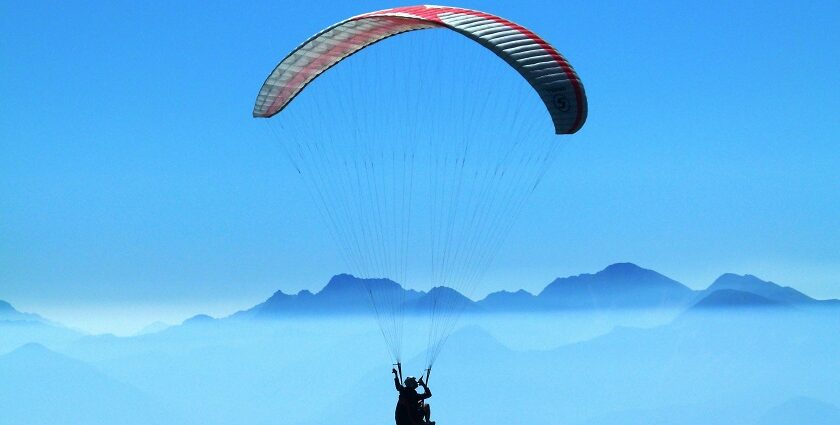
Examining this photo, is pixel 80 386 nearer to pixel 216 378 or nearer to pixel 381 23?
pixel 216 378

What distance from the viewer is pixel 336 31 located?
21.1m

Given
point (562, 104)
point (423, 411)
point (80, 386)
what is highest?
point (80, 386)

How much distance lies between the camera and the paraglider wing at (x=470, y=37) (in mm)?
18641

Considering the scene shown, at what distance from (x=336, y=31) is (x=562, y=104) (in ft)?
15.8

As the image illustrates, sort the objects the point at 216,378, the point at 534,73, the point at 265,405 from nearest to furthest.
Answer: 1. the point at 534,73
2. the point at 265,405
3. the point at 216,378

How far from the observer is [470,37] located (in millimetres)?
18844

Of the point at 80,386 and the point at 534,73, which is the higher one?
the point at 80,386

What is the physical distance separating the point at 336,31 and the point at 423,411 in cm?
711

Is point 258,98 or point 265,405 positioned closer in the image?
point 258,98

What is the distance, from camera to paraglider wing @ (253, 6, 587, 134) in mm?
18641

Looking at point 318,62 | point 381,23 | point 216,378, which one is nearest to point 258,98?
point 318,62

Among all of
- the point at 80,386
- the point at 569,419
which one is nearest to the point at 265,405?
the point at 80,386

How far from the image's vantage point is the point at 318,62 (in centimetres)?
2212

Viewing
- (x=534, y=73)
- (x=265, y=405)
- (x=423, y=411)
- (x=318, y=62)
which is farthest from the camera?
(x=265, y=405)
